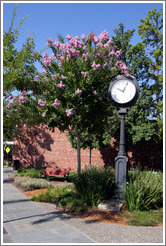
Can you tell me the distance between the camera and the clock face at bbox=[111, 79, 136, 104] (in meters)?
7.47

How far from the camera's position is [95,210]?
631cm

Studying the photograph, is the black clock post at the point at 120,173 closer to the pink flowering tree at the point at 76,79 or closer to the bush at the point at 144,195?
the bush at the point at 144,195

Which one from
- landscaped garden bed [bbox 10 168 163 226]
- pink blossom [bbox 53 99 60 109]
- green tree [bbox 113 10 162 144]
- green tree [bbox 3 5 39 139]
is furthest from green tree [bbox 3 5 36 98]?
green tree [bbox 113 10 162 144]

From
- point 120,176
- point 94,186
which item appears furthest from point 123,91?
point 94,186

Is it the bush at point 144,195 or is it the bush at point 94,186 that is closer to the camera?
the bush at point 144,195

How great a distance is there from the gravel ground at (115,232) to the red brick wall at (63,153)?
10.5 m

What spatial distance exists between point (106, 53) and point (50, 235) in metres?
6.94

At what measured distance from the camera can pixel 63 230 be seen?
4.74 meters

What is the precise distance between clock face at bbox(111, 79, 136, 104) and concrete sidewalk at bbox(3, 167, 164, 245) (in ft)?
13.1

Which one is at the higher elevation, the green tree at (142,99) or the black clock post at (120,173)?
the green tree at (142,99)

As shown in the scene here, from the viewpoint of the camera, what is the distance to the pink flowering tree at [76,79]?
28.5 feet

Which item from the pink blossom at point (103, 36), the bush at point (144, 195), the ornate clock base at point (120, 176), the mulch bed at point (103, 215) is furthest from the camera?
the pink blossom at point (103, 36)

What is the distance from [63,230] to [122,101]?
4.48m

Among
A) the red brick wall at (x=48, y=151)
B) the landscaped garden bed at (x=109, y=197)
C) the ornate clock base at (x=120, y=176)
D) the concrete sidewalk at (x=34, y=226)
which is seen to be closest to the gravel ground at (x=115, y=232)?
the concrete sidewalk at (x=34, y=226)
